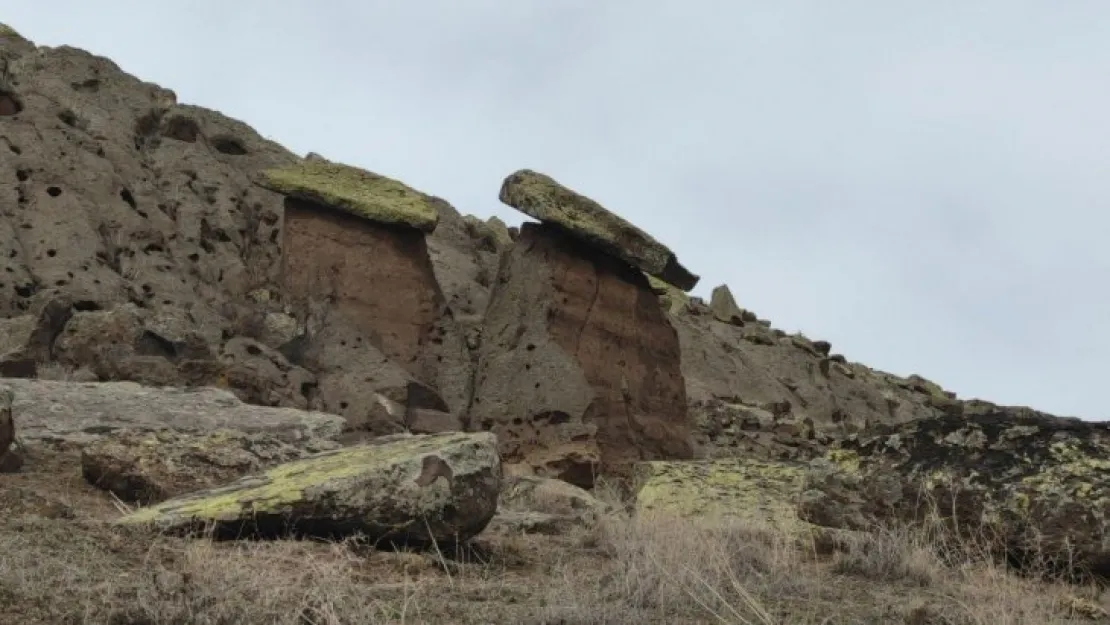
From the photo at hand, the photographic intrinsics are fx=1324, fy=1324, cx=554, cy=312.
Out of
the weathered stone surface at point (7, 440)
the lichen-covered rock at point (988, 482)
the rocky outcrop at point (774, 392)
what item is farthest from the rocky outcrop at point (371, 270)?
the lichen-covered rock at point (988, 482)

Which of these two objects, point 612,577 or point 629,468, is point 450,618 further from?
point 629,468

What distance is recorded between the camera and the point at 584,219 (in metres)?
20.0

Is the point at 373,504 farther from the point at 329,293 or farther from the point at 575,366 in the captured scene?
the point at 329,293

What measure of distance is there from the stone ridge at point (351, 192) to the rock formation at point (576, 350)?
1.84m

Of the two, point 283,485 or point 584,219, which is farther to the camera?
point 584,219

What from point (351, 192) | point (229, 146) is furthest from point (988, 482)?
point (229, 146)

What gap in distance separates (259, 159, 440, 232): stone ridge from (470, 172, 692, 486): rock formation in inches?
72.6

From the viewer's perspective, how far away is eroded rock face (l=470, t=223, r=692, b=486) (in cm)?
1827

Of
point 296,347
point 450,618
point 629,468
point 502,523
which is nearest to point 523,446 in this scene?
point 629,468

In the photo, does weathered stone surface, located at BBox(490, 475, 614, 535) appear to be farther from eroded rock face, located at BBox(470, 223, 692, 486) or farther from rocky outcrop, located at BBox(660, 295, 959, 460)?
rocky outcrop, located at BBox(660, 295, 959, 460)

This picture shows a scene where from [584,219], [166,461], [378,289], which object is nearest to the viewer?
[166,461]

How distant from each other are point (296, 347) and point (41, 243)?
12.9 feet

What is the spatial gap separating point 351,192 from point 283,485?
14534 mm

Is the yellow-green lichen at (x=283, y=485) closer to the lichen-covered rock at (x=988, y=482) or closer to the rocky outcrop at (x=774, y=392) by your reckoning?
the lichen-covered rock at (x=988, y=482)
